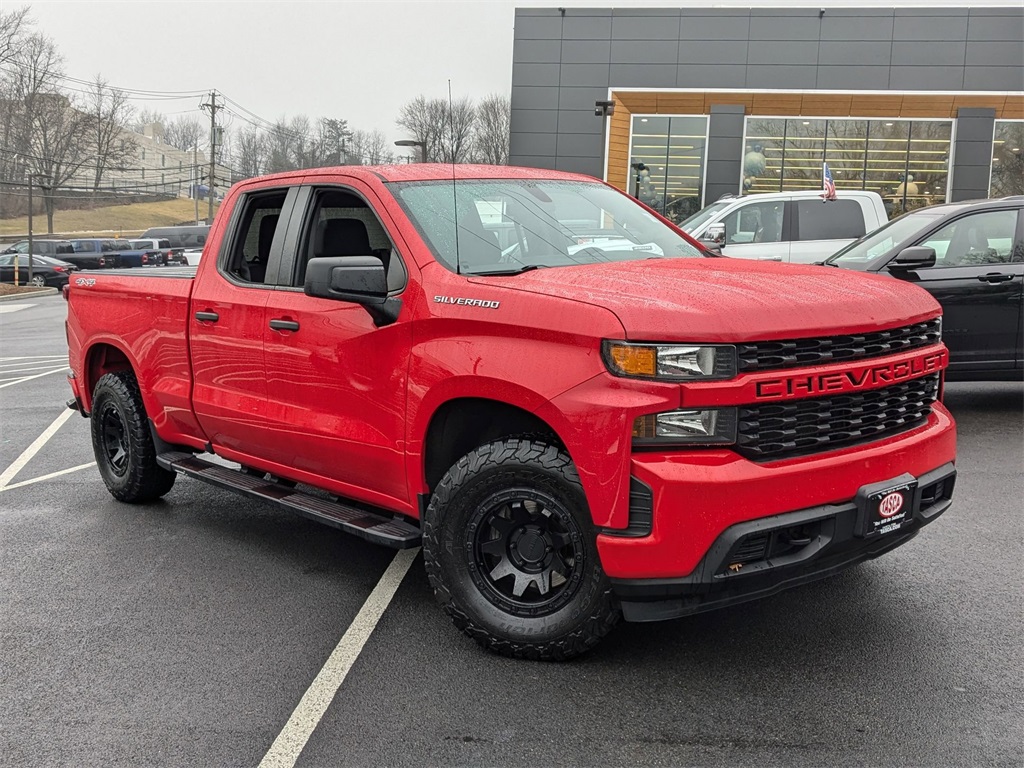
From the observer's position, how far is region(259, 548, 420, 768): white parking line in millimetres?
3322

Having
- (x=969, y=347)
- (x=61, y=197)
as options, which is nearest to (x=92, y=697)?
(x=969, y=347)

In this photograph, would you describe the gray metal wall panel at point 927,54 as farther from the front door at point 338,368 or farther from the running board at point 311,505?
the running board at point 311,505

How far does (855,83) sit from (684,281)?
31.6 metres

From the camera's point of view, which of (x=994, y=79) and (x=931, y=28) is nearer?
(x=994, y=79)

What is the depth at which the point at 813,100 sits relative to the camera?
32250 mm

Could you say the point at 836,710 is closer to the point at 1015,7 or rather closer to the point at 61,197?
the point at 1015,7

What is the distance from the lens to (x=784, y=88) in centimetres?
3247

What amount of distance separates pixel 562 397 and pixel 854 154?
3134 cm

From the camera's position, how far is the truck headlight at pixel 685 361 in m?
3.43

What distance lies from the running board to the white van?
9.09m

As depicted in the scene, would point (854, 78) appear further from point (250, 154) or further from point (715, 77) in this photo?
point (250, 154)

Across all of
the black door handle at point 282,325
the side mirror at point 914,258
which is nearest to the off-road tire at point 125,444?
the black door handle at point 282,325

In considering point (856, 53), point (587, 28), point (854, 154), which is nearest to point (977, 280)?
point (854, 154)

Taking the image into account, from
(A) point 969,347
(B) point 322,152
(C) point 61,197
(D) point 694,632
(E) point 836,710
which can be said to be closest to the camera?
(E) point 836,710
